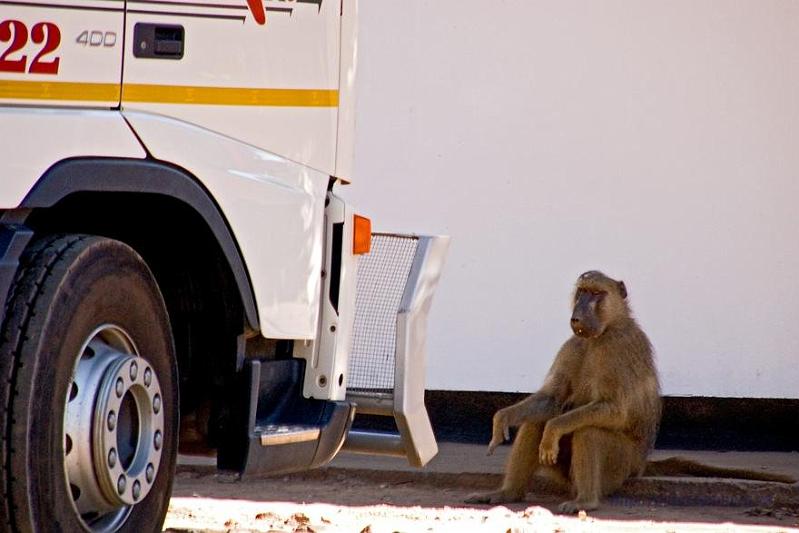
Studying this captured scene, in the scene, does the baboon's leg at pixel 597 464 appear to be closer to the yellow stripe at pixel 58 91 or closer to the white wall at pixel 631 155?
the white wall at pixel 631 155

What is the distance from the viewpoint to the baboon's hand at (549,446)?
7000 mm

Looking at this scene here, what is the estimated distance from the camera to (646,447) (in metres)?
7.26

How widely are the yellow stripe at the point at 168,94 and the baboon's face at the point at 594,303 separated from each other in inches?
129

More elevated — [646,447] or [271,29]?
[271,29]

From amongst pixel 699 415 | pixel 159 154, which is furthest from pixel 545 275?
pixel 159 154

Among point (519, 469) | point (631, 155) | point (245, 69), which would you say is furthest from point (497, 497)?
point (245, 69)

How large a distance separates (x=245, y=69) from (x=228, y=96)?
9cm

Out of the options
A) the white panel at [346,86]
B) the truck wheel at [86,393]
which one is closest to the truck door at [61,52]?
the truck wheel at [86,393]

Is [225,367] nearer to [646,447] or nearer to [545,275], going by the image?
[646,447]

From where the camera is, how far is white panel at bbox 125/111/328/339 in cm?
364

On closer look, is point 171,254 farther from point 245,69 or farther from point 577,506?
point 577,506

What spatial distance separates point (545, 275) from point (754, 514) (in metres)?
1.88

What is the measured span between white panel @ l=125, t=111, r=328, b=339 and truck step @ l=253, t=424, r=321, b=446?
264 millimetres

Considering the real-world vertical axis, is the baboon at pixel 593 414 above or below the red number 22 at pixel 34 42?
below
